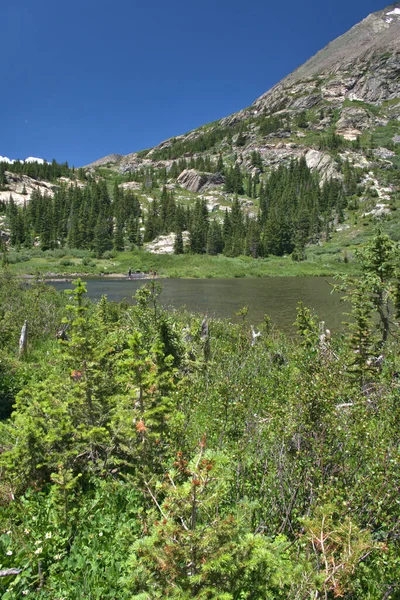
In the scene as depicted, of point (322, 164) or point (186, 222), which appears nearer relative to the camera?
point (186, 222)

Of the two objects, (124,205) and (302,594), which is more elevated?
(124,205)

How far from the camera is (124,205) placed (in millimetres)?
131375

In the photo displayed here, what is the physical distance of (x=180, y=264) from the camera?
299ft

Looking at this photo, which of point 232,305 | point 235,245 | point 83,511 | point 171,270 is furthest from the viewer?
point 235,245

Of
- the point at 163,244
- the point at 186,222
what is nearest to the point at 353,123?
the point at 186,222

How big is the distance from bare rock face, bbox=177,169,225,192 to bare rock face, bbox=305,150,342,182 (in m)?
42.7

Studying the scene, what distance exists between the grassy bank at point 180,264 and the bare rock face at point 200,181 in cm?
8111

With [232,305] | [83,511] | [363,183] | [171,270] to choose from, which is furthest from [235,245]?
[83,511]

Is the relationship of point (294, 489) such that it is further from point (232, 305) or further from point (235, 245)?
point (235, 245)

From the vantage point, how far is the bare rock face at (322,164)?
14962 cm

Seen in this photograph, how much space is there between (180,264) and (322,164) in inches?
4098

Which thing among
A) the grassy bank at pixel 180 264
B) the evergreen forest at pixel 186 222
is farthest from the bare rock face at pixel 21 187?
the grassy bank at pixel 180 264

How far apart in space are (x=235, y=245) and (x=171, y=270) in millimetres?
32432

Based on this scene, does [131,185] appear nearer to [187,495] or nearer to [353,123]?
[353,123]
